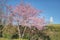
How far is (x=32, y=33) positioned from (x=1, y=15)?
3.80 metres

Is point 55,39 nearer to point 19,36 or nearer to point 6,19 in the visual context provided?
point 19,36

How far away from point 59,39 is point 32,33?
2778mm

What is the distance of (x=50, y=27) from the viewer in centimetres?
2083

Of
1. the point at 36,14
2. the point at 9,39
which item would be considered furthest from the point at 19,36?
the point at 36,14

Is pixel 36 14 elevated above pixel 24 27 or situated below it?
above

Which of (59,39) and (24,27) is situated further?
(24,27)

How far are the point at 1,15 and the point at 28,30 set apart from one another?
329 centimetres

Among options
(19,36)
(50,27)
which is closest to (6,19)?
(19,36)

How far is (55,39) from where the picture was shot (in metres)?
18.9

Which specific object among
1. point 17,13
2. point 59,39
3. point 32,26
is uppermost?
point 17,13

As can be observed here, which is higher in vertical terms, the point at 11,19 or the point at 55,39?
the point at 11,19

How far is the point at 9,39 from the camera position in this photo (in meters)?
19.0

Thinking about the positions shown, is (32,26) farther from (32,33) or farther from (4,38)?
(4,38)

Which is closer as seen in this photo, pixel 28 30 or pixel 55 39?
pixel 55 39
